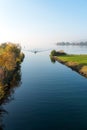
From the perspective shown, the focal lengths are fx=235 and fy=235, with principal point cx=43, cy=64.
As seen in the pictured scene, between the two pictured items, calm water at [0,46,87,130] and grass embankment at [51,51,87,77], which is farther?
grass embankment at [51,51,87,77]

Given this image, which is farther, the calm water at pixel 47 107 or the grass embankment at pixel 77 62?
the grass embankment at pixel 77 62

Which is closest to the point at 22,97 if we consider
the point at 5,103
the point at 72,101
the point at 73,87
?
the point at 5,103

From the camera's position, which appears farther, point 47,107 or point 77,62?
point 77,62

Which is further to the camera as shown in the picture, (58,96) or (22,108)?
(58,96)

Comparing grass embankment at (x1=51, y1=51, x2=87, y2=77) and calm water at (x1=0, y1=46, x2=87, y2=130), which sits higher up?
grass embankment at (x1=51, y1=51, x2=87, y2=77)

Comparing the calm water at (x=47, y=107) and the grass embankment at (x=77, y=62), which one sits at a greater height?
the grass embankment at (x=77, y=62)

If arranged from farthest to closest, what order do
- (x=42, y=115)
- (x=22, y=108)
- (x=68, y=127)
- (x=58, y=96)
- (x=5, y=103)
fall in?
(x=58, y=96) < (x=5, y=103) < (x=22, y=108) < (x=42, y=115) < (x=68, y=127)

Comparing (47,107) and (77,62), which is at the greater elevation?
(77,62)

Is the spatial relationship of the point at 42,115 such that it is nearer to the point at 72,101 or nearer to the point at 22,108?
the point at 22,108

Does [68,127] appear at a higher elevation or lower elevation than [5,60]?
lower

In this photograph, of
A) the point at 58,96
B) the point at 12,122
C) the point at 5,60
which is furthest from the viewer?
the point at 5,60
